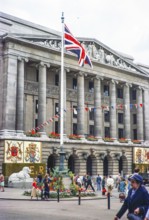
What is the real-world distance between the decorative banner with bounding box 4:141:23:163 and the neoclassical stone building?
0.13m

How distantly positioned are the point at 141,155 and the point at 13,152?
27.0m

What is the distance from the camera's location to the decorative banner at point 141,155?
6362cm

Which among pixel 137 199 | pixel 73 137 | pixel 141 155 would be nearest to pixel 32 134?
pixel 73 137

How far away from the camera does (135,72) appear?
66.3 meters

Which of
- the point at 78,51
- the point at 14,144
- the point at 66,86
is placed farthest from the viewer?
the point at 66,86

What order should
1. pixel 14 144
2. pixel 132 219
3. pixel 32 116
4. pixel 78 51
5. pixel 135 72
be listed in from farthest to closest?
pixel 135 72 → pixel 32 116 → pixel 14 144 → pixel 78 51 → pixel 132 219

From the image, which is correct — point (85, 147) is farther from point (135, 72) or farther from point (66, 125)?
point (135, 72)

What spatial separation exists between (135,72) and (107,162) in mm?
17668

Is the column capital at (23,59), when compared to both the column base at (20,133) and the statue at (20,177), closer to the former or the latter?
the column base at (20,133)

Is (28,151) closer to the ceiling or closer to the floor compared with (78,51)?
closer to the floor

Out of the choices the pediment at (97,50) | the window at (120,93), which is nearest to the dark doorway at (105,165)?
the window at (120,93)

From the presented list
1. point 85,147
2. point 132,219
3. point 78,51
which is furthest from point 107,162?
point 132,219

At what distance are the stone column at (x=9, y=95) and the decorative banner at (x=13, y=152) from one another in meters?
1.58

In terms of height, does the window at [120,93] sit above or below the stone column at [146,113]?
above
